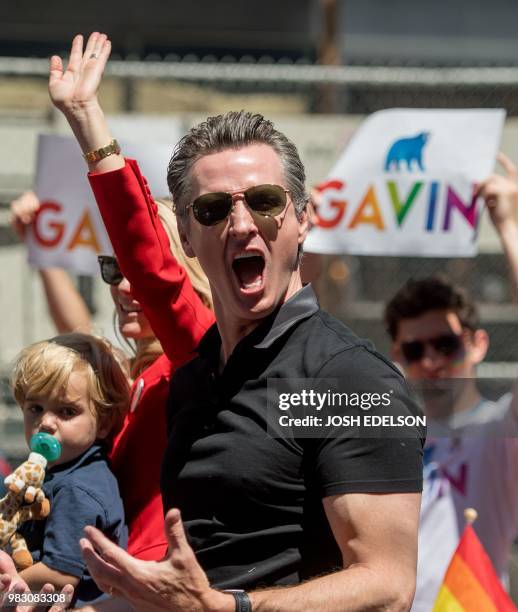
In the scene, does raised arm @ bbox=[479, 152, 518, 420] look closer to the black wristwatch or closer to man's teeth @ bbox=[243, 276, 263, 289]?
man's teeth @ bbox=[243, 276, 263, 289]

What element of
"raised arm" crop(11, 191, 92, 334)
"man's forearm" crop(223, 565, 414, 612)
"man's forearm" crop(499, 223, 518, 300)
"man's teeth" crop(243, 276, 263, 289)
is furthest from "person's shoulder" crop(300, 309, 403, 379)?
"raised arm" crop(11, 191, 92, 334)

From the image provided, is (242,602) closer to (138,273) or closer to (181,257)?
(138,273)

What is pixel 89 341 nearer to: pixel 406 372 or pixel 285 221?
pixel 285 221

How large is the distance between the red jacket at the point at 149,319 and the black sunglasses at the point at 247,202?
34 centimetres

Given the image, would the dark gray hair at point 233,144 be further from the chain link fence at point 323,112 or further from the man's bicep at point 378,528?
the chain link fence at point 323,112

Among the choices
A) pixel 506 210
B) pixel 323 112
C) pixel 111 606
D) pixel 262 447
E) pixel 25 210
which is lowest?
pixel 111 606

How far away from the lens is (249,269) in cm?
224

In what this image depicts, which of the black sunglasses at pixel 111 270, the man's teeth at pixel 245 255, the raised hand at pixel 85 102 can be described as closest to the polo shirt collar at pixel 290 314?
the man's teeth at pixel 245 255

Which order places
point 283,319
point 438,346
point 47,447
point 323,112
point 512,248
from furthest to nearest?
point 323,112 → point 438,346 → point 512,248 → point 47,447 → point 283,319

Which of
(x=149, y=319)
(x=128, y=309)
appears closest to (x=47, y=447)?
(x=149, y=319)

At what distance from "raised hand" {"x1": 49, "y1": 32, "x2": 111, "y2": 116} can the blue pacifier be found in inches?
30.9

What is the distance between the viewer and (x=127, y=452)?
110 inches

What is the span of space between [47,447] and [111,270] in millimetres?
679

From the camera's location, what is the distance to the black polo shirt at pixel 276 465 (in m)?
1.99
